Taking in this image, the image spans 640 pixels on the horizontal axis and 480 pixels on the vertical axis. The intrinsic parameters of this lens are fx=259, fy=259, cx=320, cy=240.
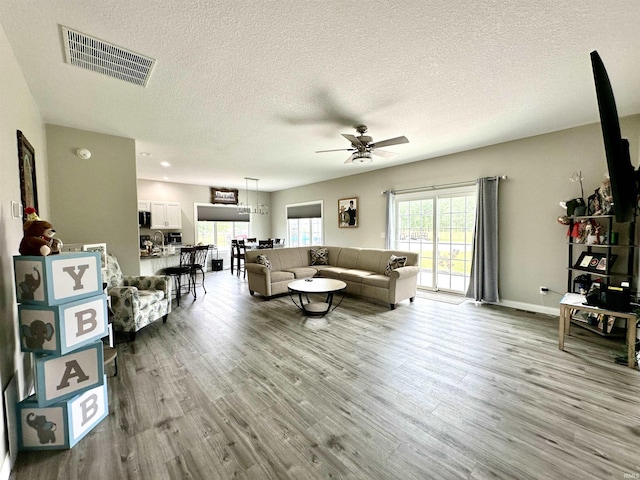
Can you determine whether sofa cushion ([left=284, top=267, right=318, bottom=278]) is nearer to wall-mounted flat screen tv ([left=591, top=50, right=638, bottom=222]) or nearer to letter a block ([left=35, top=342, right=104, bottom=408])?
letter a block ([left=35, top=342, right=104, bottom=408])

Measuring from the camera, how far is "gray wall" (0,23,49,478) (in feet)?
5.07

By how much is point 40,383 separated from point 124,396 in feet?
2.29

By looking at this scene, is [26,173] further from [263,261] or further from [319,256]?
[319,256]

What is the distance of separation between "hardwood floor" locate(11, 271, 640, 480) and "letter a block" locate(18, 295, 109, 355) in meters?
0.63

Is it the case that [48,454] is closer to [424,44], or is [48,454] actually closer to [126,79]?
[126,79]

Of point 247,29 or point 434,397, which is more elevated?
point 247,29

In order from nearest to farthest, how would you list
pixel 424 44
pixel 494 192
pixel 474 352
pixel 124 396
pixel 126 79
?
pixel 424 44
pixel 124 396
pixel 126 79
pixel 474 352
pixel 494 192

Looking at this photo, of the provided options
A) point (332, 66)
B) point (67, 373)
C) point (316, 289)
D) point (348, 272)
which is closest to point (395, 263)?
point (348, 272)

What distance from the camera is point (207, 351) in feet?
9.34

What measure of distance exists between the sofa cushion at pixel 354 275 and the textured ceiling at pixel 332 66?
2.43 m

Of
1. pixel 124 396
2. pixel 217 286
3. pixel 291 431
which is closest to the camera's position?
pixel 291 431

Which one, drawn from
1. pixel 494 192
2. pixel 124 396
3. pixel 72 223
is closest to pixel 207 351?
pixel 124 396

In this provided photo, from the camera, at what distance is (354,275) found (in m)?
4.89

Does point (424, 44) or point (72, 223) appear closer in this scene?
point (424, 44)
